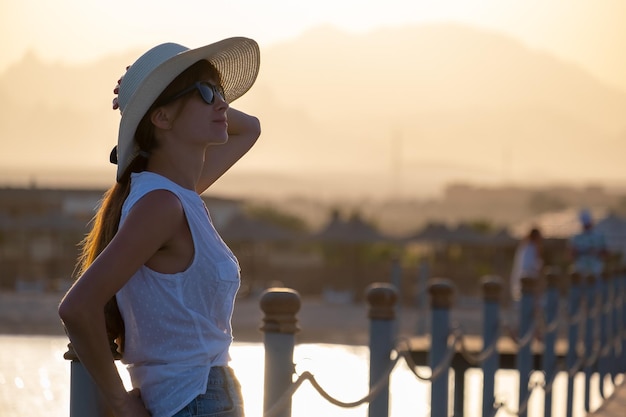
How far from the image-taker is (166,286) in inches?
88.7

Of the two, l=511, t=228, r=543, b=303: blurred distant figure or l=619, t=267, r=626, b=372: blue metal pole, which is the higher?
l=511, t=228, r=543, b=303: blurred distant figure

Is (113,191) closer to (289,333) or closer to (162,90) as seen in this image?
(162,90)

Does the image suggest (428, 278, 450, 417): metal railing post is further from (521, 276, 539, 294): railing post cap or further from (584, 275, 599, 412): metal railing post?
(584, 275, 599, 412): metal railing post

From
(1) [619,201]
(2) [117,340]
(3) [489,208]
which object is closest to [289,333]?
(2) [117,340]

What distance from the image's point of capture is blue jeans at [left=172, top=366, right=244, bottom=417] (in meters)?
2.32

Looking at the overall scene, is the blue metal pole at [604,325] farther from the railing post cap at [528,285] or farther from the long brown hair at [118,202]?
the long brown hair at [118,202]

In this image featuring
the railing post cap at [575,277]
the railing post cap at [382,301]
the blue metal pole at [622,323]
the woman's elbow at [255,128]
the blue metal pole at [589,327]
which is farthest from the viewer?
the blue metal pole at [622,323]

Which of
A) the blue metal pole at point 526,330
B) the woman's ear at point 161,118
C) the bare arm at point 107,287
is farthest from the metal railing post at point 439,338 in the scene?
the bare arm at point 107,287

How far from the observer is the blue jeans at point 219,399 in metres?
2.32

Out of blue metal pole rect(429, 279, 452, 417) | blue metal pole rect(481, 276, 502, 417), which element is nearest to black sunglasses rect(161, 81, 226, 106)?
blue metal pole rect(429, 279, 452, 417)

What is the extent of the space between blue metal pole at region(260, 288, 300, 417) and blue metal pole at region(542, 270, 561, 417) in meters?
4.72

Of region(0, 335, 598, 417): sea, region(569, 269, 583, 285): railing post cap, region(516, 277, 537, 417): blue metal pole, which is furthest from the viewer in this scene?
region(0, 335, 598, 417): sea

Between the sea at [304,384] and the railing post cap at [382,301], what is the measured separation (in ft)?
21.0

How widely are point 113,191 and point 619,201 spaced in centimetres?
14395
